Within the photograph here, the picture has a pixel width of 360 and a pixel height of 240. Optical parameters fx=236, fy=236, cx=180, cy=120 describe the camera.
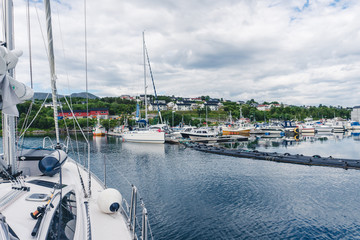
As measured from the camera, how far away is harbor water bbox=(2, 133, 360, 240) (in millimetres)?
11195

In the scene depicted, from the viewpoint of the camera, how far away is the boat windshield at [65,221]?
13.6ft

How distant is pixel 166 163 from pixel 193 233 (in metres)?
17.3

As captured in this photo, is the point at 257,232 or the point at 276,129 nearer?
the point at 257,232

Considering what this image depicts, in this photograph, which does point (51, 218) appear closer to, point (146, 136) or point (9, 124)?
point (9, 124)

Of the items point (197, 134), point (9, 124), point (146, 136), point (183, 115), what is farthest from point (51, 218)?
point (183, 115)

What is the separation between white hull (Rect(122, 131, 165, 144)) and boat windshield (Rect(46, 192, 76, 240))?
140 ft

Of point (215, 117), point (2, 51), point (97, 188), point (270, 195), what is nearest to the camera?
point (2, 51)

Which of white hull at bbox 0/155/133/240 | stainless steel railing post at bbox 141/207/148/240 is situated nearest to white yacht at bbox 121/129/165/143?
white hull at bbox 0/155/133/240

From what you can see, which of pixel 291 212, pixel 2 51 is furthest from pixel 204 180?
pixel 2 51

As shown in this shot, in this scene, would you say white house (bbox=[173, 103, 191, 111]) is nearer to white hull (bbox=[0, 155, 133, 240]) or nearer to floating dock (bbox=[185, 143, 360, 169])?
floating dock (bbox=[185, 143, 360, 169])

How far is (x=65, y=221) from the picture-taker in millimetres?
4824

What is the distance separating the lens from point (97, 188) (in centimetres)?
838

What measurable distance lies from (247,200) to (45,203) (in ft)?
41.7

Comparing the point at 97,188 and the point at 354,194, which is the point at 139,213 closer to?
the point at 97,188
